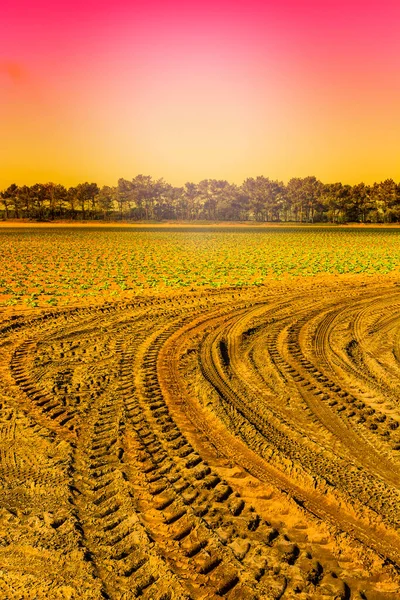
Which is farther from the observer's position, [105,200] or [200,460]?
[105,200]

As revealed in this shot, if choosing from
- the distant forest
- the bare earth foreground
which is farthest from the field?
the distant forest

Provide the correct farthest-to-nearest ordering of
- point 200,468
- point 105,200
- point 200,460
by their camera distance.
Answer: point 105,200
point 200,460
point 200,468

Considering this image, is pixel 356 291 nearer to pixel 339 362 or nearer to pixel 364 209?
pixel 339 362

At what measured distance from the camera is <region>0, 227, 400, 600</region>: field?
142 inches

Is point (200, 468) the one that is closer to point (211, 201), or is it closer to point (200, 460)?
point (200, 460)

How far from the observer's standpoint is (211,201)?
159 metres

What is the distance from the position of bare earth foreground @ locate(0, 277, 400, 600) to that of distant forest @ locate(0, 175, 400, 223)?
416ft

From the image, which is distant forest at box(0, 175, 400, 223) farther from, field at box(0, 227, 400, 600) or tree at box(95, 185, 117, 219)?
field at box(0, 227, 400, 600)

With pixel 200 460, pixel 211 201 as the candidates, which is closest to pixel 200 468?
pixel 200 460

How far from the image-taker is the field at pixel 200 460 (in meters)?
3.61

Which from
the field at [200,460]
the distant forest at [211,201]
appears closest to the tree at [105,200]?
the distant forest at [211,201]

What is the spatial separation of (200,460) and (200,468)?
0.18 m

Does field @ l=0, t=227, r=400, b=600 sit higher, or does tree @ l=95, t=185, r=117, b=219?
tree @ l=95, t=185, r=117, b=219

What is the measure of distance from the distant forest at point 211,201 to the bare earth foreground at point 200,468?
12691 cm
